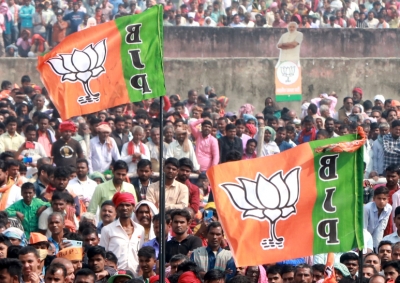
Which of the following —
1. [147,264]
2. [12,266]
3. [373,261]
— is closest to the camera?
[12,266]

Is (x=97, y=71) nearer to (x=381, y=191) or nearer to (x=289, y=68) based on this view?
(x=381, y=191)

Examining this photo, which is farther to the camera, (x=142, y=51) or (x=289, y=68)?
(x=289, y=68)

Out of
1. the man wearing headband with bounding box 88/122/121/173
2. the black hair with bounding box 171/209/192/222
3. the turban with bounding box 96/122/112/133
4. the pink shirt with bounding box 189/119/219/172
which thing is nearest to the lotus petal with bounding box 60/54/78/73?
the black hair with bounding box 171/209/192/222

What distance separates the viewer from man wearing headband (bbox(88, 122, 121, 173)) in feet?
56.4

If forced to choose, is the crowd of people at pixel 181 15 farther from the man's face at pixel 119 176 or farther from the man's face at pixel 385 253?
the man's face at pixel 385 253

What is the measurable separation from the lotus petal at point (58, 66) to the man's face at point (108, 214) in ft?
6.66

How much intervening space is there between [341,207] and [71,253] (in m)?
3.16

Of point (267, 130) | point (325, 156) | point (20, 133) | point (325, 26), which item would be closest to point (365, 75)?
point (325, 26)

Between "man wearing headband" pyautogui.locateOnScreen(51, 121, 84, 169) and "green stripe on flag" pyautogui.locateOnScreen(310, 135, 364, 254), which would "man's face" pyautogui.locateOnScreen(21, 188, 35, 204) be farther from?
"green stripe on flag" pyautogui.locateOnScreen(310, 135, 364, 254)

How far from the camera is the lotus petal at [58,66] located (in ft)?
39.1

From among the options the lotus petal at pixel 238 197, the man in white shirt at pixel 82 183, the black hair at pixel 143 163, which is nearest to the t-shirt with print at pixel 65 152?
the man in white shirt at pixel 82 183

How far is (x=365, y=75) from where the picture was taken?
26109mm

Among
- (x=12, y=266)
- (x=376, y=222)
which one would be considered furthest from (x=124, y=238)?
(x=12, y=266)

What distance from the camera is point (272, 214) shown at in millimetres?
9578
